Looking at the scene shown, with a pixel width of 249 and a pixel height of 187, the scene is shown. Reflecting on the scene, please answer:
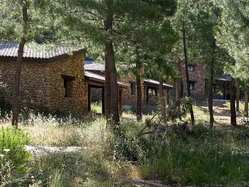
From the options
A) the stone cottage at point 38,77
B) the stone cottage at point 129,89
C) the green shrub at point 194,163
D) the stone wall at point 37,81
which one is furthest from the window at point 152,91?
the green shrub at point 194,163

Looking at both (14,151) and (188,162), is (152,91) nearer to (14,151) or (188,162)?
(188,162)

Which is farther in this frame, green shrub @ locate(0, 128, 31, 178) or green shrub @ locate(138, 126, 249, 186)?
green shrub @ locate(138, 126, 249, 186)

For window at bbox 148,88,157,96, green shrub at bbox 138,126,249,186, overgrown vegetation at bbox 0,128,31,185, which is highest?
window at bbox 148,88,157,96

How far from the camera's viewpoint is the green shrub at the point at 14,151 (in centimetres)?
835

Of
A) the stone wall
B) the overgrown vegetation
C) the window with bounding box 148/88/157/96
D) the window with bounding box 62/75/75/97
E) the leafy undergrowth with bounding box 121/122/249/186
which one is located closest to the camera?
the overgrown vegetation

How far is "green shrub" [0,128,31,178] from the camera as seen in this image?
8346mm

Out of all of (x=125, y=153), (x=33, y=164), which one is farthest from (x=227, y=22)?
(x=33, y=164)

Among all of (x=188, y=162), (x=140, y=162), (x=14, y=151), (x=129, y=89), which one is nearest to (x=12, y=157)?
(x=14, y=151)

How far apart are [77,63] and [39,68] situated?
16.1 ft

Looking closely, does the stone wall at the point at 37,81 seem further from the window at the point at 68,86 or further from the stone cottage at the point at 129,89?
the stone cottage at the point at 129,89

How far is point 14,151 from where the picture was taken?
8594mm

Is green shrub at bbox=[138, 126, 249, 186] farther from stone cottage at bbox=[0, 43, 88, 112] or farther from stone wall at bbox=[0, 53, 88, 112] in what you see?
stone wall at bbox=[0, 53, 88, 112]

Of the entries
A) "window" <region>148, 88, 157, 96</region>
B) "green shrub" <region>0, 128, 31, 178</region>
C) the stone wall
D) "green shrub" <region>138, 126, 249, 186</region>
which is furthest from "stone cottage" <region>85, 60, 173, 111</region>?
"green shrub" <region>0, 128, 31, 178</region>

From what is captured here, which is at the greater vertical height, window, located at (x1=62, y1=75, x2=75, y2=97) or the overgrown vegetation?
window, located at (x1=62, y1=75, x2=75, y2=97)
